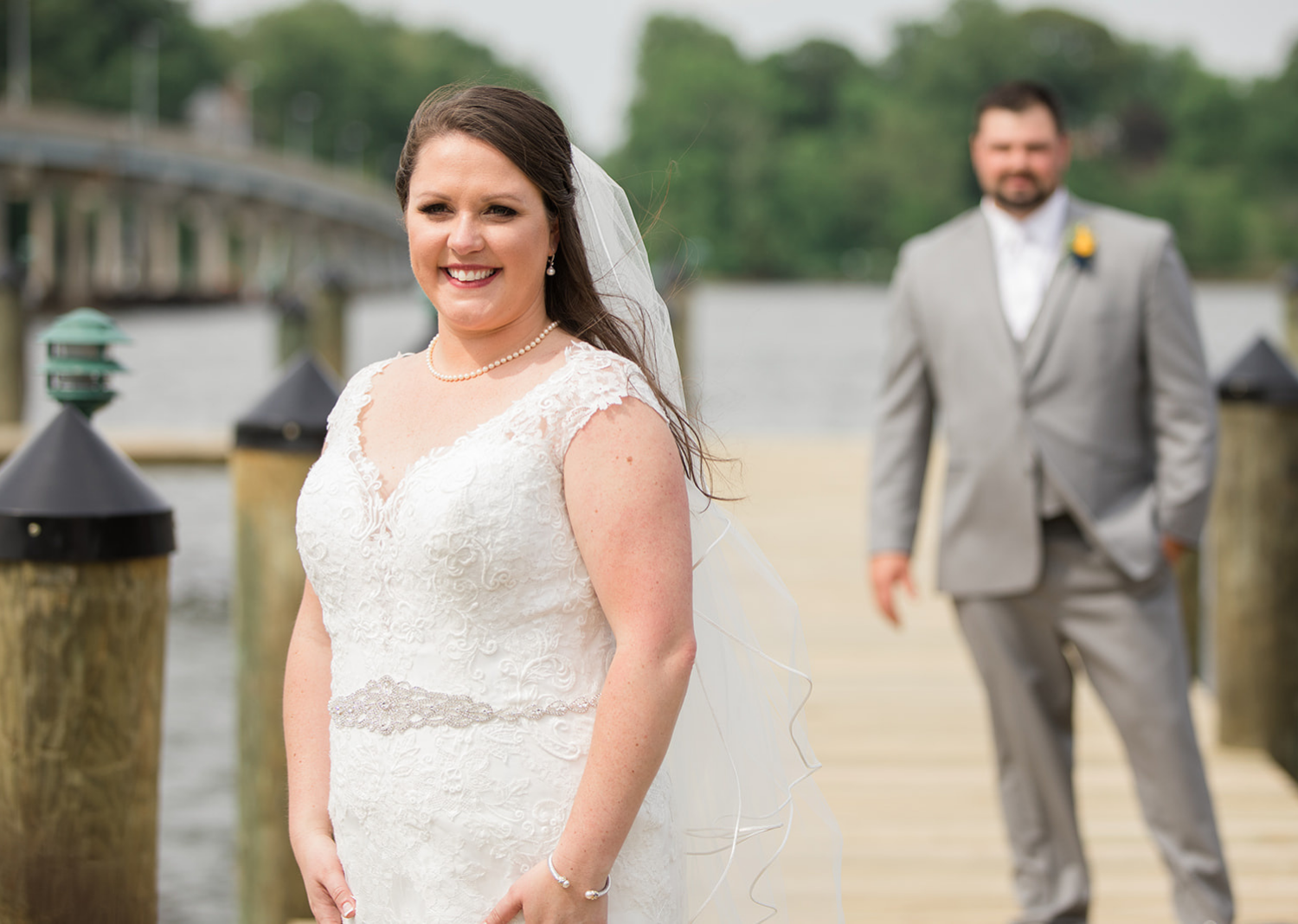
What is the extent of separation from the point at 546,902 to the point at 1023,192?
8.06 ft

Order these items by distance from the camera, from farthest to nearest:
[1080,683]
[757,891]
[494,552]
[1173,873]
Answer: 1. [1080,683]
2. [1173,873]
3. [757,891]
4. [494,552]

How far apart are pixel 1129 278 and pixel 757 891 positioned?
1888 millimetres

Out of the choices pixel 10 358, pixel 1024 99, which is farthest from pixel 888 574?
pixel 10 358

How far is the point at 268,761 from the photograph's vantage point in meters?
4.00

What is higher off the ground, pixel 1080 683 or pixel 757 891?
pixel 757 891

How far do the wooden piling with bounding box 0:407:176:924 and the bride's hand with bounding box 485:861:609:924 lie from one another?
0.98 m

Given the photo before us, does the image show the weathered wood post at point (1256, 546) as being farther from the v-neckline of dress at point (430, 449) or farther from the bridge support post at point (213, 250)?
the bridge support post at point (213, 250)

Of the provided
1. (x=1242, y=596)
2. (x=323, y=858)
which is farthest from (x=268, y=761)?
(x=1242, y=596)

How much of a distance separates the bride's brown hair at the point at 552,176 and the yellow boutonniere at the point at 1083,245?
1.73 meters

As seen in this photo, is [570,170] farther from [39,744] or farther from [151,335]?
[151,335]

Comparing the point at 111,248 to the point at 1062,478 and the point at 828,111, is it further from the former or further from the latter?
the point at 1062,478

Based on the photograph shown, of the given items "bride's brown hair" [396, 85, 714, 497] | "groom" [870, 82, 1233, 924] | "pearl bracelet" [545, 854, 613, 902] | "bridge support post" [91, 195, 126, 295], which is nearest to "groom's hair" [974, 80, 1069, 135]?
"groom" [870, 82, 1233, 924]

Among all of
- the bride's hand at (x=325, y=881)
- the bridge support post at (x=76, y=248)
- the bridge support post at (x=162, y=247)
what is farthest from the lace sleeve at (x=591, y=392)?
the bridge support post at (x=162, y=247)

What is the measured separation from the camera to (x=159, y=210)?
2638 inches
